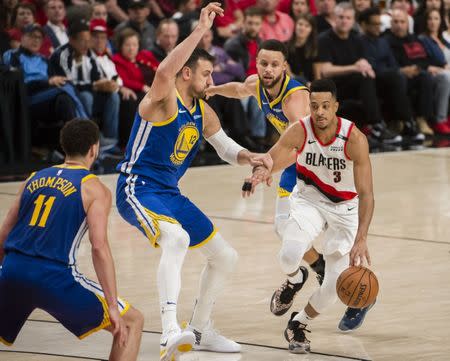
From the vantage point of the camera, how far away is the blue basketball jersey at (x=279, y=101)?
7980 millimetres

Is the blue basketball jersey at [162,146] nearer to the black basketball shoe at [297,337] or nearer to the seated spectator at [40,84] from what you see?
the black basketball shoe at [297,337]

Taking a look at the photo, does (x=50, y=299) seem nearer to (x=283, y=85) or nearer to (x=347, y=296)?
(x=347, y=296)

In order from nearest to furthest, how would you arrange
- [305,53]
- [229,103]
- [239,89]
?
1. [239,89]
2. [229,103]
3. [305,53]

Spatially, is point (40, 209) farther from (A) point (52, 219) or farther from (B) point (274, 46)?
(B) point (274, 46)

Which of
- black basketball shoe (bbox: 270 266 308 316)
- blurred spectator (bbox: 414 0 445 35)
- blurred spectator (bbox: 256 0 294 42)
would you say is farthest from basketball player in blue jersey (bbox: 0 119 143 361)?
Result: blurred spectator (bbox: 414 0 445 35)

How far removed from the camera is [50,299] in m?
5.22

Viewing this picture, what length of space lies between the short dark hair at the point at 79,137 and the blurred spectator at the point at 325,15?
1189 centimetres

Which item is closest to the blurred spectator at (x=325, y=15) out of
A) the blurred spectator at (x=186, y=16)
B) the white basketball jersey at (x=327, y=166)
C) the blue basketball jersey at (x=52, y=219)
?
the blurred spectator at (x=186, y=16)

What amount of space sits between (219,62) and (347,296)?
29.4ft

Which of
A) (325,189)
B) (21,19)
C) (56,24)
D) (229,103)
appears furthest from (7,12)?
(325,189)

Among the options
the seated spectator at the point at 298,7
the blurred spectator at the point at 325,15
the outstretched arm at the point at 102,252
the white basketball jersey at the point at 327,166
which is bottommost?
the blurred spectator at the point at 325,15

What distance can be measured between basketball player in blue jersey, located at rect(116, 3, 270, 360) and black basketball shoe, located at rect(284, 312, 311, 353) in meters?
0.35

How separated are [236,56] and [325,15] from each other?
7.83 feet

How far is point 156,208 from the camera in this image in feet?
21.1
